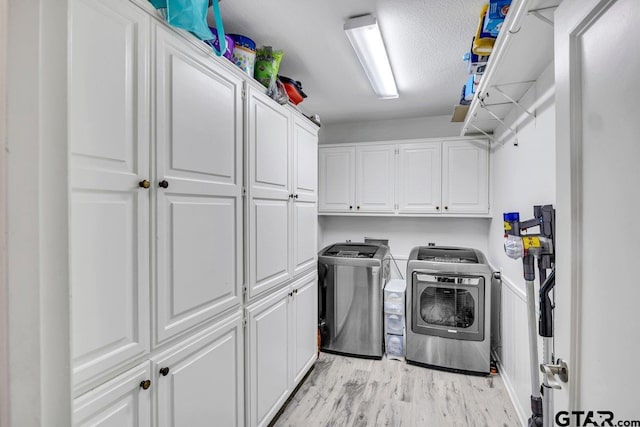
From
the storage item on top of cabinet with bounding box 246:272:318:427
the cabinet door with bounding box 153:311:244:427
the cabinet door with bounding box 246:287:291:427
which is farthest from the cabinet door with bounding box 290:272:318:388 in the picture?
the cabinet door with bounding box 153:311:244:427

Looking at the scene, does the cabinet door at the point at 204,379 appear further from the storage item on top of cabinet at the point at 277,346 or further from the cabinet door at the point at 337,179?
the cabinet door at the point at 337,179

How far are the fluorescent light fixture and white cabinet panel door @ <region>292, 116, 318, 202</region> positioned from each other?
61cm

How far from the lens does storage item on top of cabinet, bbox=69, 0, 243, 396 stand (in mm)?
847

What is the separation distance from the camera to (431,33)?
178 centimetres

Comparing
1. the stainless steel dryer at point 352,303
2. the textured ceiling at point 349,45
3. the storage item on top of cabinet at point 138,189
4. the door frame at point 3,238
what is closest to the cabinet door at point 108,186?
the storage item on top of cabinet at point 138,189

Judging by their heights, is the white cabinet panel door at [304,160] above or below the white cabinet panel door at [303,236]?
above

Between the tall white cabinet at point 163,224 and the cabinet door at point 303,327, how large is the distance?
1.23 feet

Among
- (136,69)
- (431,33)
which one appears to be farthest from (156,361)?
(431,33)

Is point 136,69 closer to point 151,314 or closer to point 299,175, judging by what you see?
point 151,314

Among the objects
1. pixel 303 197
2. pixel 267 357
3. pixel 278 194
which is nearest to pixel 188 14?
pixel 278 194

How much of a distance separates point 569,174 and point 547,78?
1.03 m

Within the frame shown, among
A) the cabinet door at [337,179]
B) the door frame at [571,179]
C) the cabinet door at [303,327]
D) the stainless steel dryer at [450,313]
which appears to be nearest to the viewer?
the door frame at [571,179]

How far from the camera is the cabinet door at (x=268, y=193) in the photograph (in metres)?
1.67

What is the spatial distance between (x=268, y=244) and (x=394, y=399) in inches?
61.0
